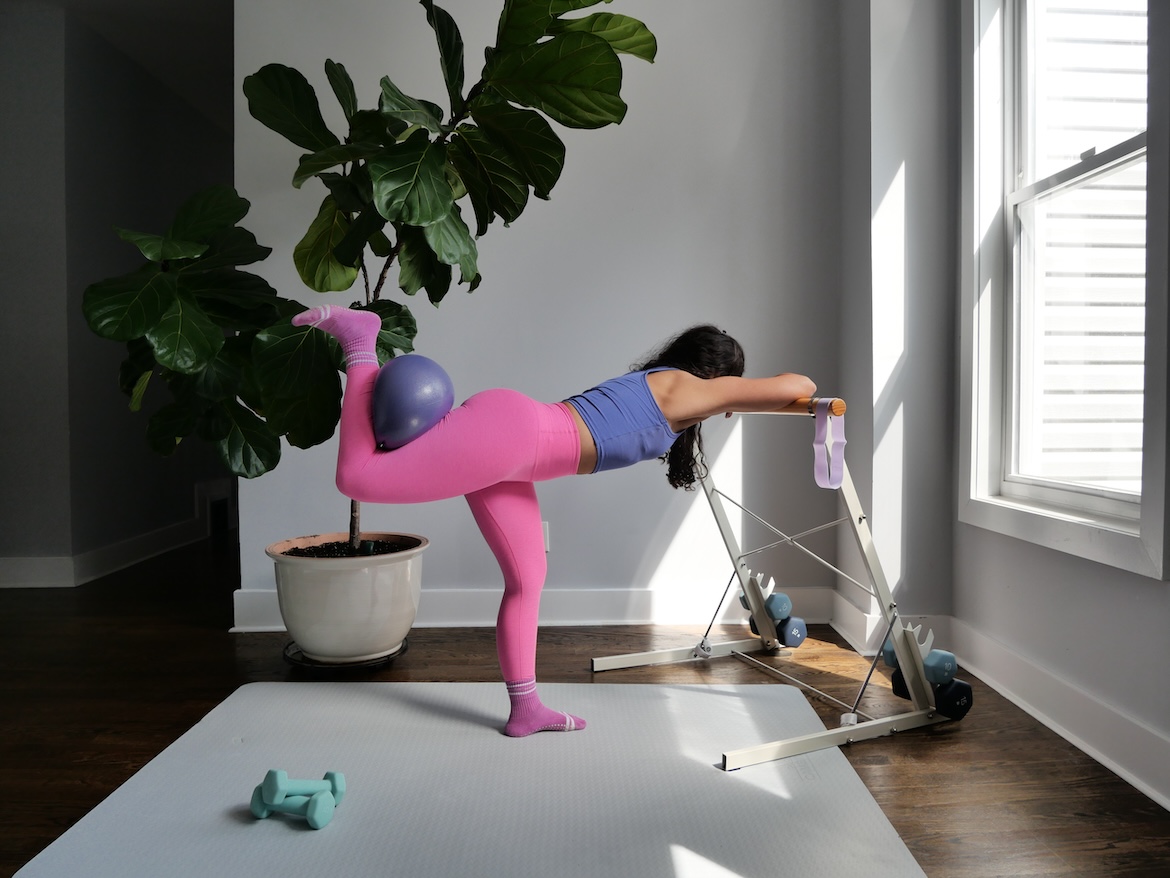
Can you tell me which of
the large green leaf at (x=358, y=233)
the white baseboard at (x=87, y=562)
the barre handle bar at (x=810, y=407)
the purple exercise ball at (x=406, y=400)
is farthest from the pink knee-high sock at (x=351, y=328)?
the white baseboard at (x=87, y=562)

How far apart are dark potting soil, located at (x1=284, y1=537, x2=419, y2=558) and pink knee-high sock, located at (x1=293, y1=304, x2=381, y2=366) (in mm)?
812

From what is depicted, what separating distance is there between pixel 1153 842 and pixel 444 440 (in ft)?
4.78

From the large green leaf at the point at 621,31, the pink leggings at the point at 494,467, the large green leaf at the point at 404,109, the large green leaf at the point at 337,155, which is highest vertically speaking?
the large green leaf at the point at 621,31

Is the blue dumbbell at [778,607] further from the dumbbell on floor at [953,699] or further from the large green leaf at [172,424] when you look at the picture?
the large green leaf at [172,424]

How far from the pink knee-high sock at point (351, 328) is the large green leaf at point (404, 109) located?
49 cm

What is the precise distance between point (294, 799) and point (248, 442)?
105 centimetres

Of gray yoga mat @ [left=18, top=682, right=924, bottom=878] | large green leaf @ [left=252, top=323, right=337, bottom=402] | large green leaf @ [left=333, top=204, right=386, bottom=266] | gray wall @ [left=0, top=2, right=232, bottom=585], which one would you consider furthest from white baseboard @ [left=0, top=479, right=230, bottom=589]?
large green leaf @ [left=333, top=204, right=386, bottom=266]

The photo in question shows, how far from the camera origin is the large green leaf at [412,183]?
5.65 feet

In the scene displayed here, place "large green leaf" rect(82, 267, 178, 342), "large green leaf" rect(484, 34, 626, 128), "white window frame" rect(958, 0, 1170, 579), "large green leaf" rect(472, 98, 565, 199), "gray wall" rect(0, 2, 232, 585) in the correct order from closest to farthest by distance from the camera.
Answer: "large green leaf" rect(82, 267, 178, 342) → "large green leaf" rect(484, 34, 626, 128) → "large green leaf" rect(472, 98, 565, 199) → "white window frame" rect(958, 0, 1170, 579) → "gray wall" rect(0, 2, 232, 585)

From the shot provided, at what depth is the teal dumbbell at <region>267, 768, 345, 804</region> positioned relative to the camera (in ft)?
4.46

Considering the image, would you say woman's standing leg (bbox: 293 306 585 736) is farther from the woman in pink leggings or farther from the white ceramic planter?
the white ceramic planter

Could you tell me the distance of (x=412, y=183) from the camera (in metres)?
1.75

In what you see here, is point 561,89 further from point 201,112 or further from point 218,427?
point 201,112

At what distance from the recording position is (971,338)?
2246mm
